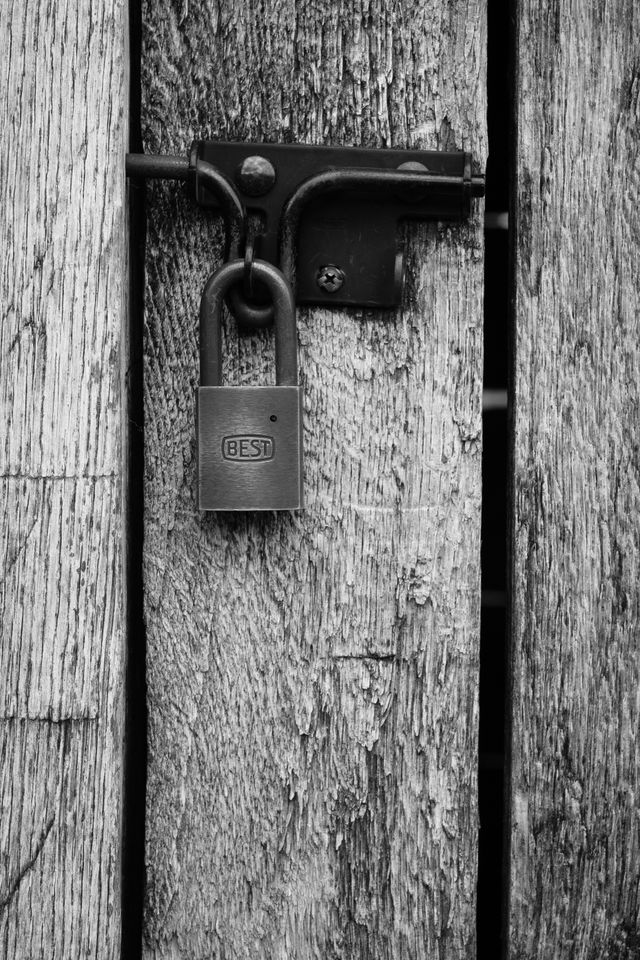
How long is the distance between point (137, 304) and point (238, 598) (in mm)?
271

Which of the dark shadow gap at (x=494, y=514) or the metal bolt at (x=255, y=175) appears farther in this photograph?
the dark shadow gap at (x=494, y=514)

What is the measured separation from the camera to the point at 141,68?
60 cm

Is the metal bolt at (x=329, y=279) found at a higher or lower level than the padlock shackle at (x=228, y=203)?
lower

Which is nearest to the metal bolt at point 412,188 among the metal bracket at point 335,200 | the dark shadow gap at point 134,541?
the metal bracket at point 335,200

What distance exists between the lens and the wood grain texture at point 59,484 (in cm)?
54

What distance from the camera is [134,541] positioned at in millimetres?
624

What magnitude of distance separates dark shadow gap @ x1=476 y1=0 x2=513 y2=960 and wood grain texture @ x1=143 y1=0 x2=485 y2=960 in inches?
2.9

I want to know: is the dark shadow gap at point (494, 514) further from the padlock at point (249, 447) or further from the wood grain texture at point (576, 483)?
the padlock at point (249, 447)

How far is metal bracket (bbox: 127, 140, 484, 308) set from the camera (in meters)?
0.58

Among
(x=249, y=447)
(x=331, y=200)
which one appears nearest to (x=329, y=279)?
(x=331, y=200)

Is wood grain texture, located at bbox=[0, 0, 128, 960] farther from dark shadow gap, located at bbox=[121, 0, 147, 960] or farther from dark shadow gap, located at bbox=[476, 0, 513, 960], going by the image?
dark shadow gap, located at bbox=[476, 0, 513, 960]

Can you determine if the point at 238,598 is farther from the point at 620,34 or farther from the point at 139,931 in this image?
the point at 620,34

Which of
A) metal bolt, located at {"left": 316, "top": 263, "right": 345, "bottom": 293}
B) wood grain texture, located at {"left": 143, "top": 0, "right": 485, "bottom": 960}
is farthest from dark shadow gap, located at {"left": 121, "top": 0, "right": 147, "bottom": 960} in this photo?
metal bolt, located at {"left": 316, "top": 263, "right": 345, "bottom": 293}

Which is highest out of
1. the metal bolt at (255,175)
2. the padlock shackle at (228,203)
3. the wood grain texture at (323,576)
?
the metal bolt at (255,175)
